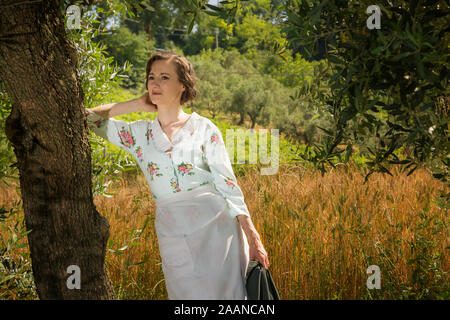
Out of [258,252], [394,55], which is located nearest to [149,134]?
[258,252]

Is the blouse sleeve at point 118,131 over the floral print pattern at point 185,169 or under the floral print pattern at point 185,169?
over

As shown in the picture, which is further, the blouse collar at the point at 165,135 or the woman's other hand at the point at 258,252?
the blouse collar at the point at 165,135

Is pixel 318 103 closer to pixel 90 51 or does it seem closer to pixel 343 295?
pixel 90 51

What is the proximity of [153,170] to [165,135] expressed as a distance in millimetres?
185

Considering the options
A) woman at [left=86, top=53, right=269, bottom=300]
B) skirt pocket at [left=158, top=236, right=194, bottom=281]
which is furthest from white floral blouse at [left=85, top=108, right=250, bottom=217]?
skirt pocket at [left=158, top=236, right=194, bottom=281]

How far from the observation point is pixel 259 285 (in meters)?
1.73

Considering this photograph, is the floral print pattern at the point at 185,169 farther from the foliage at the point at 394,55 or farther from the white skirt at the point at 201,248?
the foliage at the point at 394,55

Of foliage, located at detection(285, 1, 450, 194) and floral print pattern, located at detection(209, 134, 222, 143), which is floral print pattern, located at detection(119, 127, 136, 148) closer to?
floral print pattern, located at detection(209, 134, 222, 143)

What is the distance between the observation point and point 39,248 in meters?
1.68

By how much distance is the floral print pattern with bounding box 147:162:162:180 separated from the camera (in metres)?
1.92

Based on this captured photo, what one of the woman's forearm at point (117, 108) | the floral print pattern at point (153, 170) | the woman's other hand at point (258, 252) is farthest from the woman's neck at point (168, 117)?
the woman's other hand at point (258, 252)

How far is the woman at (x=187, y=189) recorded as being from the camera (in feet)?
5.88

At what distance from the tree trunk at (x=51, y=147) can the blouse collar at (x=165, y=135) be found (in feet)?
1.15

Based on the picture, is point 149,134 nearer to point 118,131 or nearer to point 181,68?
point 118,131
